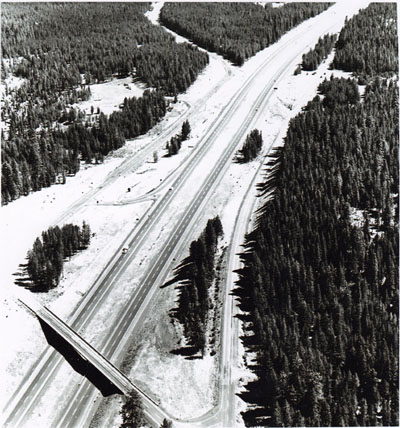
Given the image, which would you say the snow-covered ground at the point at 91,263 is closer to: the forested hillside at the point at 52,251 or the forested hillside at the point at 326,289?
the forested hillside at the point at 52,251

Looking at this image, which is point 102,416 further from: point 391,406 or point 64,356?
point 391,406

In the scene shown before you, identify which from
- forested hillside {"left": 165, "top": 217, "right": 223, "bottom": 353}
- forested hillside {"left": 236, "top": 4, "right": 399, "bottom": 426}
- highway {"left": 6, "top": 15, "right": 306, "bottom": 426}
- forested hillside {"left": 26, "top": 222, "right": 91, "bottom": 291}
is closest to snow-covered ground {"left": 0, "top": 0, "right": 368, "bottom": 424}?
highway {"left": 6, "top": 15, "right": 306, "bottom": 426}

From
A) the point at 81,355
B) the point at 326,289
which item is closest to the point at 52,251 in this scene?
the point at 81,355

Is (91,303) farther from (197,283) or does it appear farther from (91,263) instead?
(197,283)

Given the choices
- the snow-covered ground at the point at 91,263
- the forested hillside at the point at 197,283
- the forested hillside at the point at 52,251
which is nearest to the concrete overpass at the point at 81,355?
the snow-covered ground at the point at 91,263

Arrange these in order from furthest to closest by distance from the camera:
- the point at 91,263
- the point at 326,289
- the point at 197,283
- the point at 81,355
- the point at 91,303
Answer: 1. the point at 91,263
2. the point at 91,303
3. the point at 197,283
4. the point at 326,289
5. the point at 81,355

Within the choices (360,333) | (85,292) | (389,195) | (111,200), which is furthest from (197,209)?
(360,333)

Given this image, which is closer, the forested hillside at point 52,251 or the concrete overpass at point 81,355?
the concrete overpass at point 81,355

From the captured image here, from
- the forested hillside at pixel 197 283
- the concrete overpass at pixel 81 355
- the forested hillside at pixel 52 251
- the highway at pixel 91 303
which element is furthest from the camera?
the forested hillside at pixel 52 251

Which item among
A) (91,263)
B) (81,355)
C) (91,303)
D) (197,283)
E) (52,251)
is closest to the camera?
(81,355)
